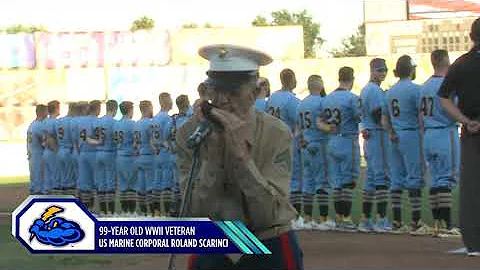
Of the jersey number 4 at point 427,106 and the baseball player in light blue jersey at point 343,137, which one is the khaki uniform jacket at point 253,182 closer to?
the jersey number 4 at point 427,106

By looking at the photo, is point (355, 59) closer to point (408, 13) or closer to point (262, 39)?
point (262, 39)

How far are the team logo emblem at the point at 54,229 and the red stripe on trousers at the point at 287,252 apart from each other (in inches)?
76.0

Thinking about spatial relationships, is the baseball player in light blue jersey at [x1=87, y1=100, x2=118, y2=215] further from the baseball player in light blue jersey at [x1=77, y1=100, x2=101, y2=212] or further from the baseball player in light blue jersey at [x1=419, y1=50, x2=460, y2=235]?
the baseball player in light blue jersey at [x1=419, y1=50, x2=460, y2=235]

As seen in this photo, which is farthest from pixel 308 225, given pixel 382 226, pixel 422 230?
pixel 422 230

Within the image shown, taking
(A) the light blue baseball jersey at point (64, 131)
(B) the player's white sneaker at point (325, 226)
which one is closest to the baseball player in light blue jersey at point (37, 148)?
(A) the light blue baseball jersey at point (64, 131)

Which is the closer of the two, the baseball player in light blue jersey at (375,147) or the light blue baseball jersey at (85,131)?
the baseball player in light blue jersey at (375,147)

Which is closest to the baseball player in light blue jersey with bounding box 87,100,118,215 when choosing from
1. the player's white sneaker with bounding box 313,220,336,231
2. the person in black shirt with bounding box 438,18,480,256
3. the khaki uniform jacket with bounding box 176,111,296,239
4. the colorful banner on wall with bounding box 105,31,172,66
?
the player's white sneaker with bounding box 313,220,336,231

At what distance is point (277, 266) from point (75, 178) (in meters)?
15.1

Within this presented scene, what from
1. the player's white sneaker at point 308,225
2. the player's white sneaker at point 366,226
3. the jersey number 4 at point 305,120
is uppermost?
the jersey number 4 at point 305,120

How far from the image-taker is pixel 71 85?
54656mm

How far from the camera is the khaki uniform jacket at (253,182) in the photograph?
4.84 m

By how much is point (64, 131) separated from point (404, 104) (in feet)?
27.1

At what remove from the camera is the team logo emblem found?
679 centimetres

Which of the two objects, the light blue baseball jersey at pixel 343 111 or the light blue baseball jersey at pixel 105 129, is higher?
the light blue baseball jersey at pixel 343 111
